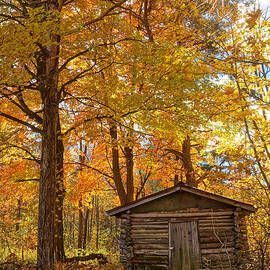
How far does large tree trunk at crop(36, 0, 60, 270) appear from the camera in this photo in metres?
7.86

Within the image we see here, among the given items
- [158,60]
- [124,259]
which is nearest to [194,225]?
[124,259]

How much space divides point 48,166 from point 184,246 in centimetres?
722

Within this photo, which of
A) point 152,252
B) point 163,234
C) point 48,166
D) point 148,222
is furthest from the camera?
point 148,222

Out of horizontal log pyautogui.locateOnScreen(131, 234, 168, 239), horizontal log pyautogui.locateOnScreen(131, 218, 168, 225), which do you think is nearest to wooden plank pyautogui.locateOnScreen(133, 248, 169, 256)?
horizontal log pyautogui.locateOnScreen(131, 234, 168, 239)

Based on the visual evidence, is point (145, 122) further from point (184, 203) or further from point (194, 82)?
point (184, 203)

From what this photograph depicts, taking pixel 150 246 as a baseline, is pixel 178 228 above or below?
above

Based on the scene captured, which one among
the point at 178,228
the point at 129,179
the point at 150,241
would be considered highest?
the point at 129,179

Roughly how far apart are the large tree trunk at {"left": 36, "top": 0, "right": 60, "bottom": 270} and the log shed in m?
4.83

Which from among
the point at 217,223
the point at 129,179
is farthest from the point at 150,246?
the point at 129,179

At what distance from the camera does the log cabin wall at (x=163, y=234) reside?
11867mm

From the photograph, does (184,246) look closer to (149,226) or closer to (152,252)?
(152,252)

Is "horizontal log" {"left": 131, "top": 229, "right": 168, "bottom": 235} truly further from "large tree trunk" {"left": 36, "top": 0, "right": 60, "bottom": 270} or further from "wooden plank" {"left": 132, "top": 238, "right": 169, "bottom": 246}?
"large tree trunk" {"left": 36, "top": 0, "right": 60, "bottom": 270}

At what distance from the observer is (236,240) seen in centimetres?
1199

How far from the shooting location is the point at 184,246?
11.8 meters
